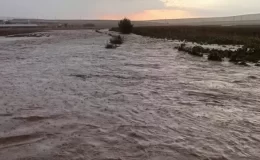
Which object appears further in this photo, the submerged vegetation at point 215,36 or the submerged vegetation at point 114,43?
the submerged vegetation at point 215,36

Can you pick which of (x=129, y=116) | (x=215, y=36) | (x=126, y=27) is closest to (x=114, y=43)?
(x=215, y=36)

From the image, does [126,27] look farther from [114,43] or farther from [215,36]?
[114,43]

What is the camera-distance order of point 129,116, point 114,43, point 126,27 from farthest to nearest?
1. point 126,27
2. point 114,43
3. point 129,116

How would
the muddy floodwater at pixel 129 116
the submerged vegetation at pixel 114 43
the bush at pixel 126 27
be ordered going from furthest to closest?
1. the bush at pixel 126 27
2. the submerged vegetation at pixel 114 43
3. the muddy floodwater at pixel 129 116

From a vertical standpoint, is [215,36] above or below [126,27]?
below

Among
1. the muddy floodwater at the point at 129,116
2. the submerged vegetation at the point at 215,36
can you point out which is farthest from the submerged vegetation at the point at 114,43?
the muddy floodwater at the point at 129,116

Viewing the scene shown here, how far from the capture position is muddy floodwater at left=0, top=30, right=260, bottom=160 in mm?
8250

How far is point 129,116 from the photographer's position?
1138 centimetres

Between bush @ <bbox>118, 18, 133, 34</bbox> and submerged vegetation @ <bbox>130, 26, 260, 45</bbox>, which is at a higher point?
bush @ <bbox>118, 18, 133, 34</bbox>

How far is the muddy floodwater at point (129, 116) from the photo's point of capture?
8.25m

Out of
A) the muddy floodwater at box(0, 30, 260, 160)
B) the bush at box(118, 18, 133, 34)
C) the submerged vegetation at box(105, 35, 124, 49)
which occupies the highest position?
the bush at box(118, 18, 133, 34)

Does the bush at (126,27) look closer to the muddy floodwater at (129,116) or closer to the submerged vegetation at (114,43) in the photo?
the submerged vegetation at (114,43)

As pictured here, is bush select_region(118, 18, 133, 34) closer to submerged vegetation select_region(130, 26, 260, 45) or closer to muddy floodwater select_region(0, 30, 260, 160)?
submerged vegetation select_region(130, 26, 260, 45)

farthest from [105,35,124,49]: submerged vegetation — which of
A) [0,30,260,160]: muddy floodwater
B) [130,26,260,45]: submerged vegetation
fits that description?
[0,30,260,160]: muddy floodwater
